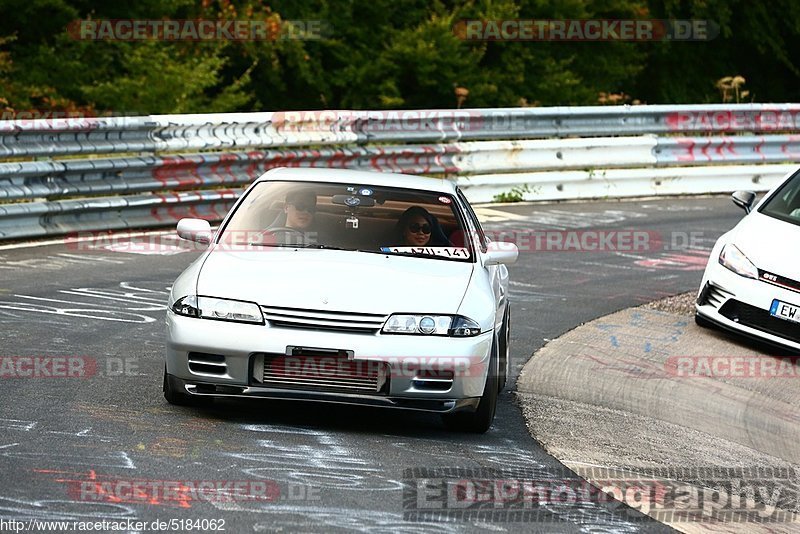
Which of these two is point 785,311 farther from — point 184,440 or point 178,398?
point 184,440

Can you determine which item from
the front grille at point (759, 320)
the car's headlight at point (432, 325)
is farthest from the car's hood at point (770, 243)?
the car's headlight at point (432, 325)

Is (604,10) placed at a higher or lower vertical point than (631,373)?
higher

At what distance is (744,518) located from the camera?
6973mm

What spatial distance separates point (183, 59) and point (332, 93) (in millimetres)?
3653

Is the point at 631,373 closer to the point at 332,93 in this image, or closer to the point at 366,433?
the point at 366,433

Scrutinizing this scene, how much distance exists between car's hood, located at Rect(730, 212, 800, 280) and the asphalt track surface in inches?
53.4

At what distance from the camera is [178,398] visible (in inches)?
315

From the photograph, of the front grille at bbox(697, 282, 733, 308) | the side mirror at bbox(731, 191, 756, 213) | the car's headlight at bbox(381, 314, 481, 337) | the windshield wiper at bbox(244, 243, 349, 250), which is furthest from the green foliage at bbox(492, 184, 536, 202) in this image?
the car's headlight at bbox(381, 314, 481, 337)

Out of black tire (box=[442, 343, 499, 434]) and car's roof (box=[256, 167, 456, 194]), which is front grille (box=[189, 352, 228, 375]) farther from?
car's roof (box=[256, 167, 456, 194])

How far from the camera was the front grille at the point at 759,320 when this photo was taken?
36.2 ft

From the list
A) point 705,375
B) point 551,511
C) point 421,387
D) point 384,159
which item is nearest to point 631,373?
point 705,375

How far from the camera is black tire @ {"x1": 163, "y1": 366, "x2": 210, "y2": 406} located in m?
7.90

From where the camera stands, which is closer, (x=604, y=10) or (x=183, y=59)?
(x=183, y=59)

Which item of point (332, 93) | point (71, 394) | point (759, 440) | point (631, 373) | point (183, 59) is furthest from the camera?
point (332, 93)
